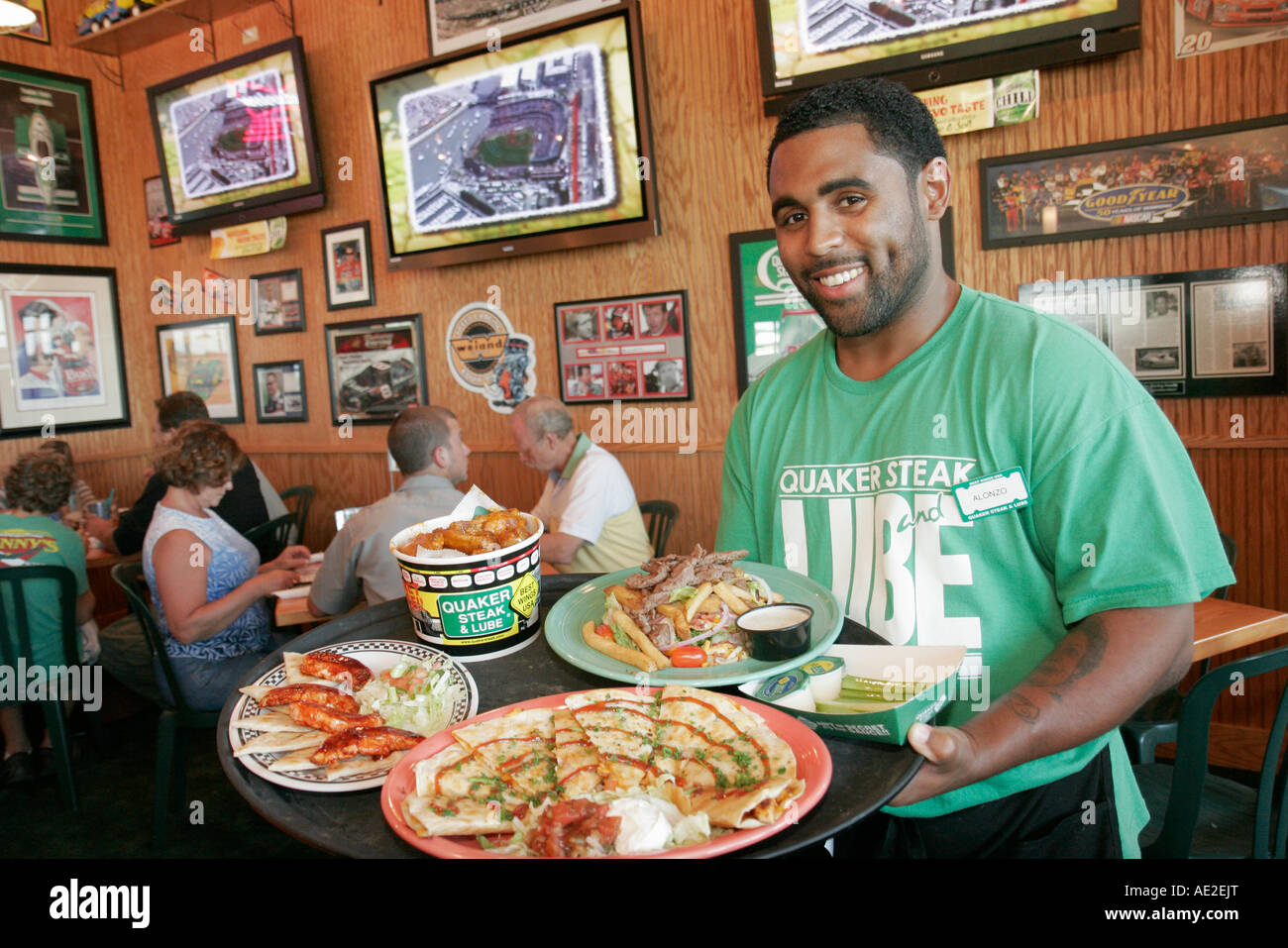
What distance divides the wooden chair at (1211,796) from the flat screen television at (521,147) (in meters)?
2.94

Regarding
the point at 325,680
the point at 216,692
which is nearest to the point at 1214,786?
the point at 325,680

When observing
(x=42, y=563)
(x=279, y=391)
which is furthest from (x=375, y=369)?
(x=42, y=563)

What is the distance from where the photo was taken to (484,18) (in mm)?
4059

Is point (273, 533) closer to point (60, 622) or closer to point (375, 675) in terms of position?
point (60, 622)

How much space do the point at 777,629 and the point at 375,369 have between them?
435cm

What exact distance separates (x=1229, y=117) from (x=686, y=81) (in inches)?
85.8

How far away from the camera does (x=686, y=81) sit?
371 centimetres

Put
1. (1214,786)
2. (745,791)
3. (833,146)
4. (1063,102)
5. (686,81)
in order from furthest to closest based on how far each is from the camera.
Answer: (686,81) → (1063,102) → (1214,786) → (833,146) → (745,791)

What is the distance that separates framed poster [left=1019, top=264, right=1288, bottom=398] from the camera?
2793 mm

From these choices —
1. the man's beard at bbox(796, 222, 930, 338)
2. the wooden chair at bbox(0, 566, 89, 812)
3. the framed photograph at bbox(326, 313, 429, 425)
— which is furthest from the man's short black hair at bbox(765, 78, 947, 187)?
the framed photograph at bbox(326, 313, 429, 425)

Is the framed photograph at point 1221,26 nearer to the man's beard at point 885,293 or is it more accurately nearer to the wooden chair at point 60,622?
the man's beard at point 885,293

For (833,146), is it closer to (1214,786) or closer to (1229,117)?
(1214,786)

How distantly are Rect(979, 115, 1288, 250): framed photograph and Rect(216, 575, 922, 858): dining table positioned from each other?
257 centimetres

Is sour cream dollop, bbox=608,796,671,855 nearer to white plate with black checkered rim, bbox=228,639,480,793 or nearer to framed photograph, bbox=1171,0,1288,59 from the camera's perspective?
white plate with black checkered rim, bbox=228,639,480,793
